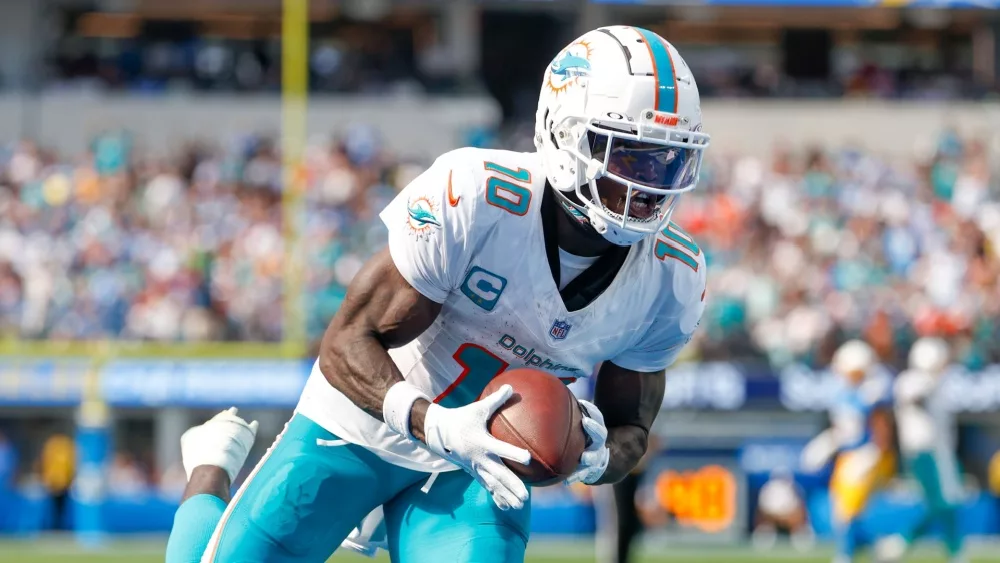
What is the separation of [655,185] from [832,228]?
1181 cm

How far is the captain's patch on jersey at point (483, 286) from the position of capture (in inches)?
141

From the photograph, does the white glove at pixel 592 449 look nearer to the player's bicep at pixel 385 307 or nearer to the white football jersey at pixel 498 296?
the white football jersey at pixel 498 296

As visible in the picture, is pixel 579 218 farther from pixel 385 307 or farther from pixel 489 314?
pixel 385 307

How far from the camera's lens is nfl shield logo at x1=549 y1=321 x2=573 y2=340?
366cm

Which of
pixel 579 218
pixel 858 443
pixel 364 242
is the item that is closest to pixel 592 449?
pixel 579 218

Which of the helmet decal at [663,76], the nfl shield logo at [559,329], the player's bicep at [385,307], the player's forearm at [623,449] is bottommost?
the player's forearm at [623,449]

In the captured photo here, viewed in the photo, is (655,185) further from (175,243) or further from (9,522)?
(175,243)

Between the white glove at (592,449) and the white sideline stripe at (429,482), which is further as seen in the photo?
the white sideline stripe at (429,482)

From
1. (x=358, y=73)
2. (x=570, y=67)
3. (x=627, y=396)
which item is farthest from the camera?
(x=358, y=73)

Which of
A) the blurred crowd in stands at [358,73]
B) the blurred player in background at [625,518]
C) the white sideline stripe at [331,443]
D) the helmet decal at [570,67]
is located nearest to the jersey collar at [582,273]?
the helmet decal at [570,67]

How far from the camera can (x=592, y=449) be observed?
3475 mm

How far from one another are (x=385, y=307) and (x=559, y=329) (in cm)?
43

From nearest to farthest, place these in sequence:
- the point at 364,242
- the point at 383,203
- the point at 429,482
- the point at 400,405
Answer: the point at 400,405, the point at 429,482, the point at 364,242, the point at 383,203

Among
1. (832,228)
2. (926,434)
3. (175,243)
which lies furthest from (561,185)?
(832,228)
